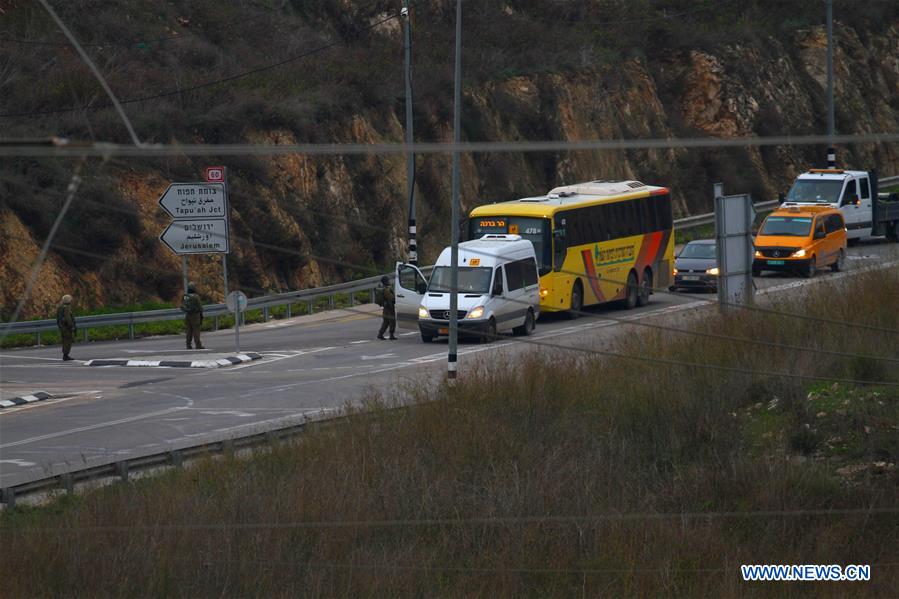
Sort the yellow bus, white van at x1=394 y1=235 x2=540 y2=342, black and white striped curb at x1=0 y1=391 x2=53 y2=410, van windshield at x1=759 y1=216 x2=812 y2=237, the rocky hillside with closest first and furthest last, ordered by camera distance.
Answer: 1. black and white striped curb at x1=0 y1=391 x2=53 y2=410
2. white van at x1=394 y1=235 x2=540 y2=342
3. the yellow bus
4. the rocky hillside
5. van windshield at x1=759 y1=216 x2=812 y2=237

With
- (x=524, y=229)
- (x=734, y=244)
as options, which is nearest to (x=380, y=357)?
(x=524, y=229)

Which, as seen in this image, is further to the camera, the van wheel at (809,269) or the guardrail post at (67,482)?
the van wheel at (809,269)

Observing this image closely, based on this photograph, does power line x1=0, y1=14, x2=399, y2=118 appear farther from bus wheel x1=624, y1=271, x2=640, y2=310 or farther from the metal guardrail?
bus wheel x1=624, y1=271, x2=640, y2=310

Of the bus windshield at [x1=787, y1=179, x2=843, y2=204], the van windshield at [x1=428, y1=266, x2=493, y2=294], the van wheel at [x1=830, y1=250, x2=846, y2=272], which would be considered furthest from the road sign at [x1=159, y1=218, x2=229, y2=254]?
the bus windshield at [x1=787, y1=179, x2=843, y2=204]

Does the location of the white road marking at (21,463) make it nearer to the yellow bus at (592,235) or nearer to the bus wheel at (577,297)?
the yellow bus at (592,235)

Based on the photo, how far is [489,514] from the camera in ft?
45.0

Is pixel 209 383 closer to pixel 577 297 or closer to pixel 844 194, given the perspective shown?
pixel 577 297

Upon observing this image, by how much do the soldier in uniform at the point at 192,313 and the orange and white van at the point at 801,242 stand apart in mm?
16540

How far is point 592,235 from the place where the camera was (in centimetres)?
3212

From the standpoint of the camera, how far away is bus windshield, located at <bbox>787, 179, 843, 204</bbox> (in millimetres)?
41531

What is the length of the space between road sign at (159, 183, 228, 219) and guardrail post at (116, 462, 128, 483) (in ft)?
46.7

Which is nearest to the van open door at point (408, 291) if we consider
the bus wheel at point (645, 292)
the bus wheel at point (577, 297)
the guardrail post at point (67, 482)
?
the bus wheel at point (577, 297)

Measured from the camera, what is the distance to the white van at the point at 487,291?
2728 centimetres

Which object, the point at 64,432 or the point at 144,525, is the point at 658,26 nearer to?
the point at 64,432
